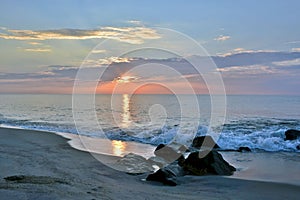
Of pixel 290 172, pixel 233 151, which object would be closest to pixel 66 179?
pixel 290 172

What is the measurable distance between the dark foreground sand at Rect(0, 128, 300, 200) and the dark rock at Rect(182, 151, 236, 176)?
0.63m

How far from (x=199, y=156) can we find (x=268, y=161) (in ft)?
16.0

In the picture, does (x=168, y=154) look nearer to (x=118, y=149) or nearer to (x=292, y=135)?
(x=118, y=149)

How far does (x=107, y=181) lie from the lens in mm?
8461

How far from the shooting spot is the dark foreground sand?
6.44m

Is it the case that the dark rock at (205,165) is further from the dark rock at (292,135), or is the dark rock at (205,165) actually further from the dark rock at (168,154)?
the dark rock at (292,135)

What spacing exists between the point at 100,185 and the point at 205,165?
4339 millimetres

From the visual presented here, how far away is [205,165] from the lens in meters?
10.7

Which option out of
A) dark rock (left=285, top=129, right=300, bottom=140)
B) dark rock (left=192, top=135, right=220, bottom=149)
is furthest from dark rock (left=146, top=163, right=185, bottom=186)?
dark rock (left=285, top=129, right=300, bottom=140)

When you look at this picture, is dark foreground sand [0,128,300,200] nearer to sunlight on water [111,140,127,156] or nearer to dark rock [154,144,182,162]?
dark rock [154,144,182,162]

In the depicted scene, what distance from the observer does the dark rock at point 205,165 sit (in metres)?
10.6

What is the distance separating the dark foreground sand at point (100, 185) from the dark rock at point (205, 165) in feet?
2.07

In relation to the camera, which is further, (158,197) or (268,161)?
(268,161)

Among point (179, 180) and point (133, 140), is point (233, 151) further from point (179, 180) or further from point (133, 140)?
point (179, 180)
